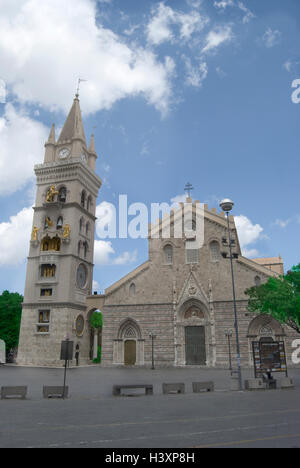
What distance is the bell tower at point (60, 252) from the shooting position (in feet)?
141

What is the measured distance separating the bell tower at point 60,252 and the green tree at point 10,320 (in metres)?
6.22

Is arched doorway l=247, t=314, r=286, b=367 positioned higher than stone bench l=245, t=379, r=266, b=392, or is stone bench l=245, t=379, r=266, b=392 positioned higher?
arched doorway l=247, t=314, r=286, b=367

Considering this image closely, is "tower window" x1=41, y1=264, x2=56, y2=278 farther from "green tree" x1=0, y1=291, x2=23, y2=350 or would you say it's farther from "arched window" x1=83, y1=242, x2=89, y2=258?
"green tree" x1=0, y1=291, x2=23, y2=350

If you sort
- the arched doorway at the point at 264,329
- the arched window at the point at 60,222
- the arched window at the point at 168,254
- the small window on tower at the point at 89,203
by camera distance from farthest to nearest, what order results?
the small window on tower at the point at 89,203, the arched window at the point at 60,222, the arched window at the point at 168,254, the arched doorway at the point at 264,329

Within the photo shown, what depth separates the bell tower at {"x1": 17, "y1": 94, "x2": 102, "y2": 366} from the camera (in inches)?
1697

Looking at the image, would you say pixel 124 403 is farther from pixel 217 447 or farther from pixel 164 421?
pixel 217 447

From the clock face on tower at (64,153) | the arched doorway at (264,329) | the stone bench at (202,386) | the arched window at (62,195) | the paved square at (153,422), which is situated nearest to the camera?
the paved square at (153,422)

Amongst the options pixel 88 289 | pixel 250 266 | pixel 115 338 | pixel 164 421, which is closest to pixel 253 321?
pixel 250 266

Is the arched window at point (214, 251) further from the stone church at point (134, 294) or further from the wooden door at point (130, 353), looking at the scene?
the wooden door at point (130, 353)

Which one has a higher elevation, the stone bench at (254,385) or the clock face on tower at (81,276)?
the clock face on tower at (81,276)

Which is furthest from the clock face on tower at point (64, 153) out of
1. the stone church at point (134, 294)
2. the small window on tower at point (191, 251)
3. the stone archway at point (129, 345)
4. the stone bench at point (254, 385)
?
the stone bench at point (254, 385)

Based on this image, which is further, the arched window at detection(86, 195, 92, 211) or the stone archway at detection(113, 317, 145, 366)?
the arched window at detection(86, 195, 92, 211)

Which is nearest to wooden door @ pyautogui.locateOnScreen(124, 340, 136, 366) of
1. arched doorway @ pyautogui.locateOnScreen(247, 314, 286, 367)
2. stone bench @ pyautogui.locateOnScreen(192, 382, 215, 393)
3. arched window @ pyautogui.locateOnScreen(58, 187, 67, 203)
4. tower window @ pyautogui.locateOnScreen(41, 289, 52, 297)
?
tower window @ pyautogui.locateOnScreen(41, 289, 52, 297)
